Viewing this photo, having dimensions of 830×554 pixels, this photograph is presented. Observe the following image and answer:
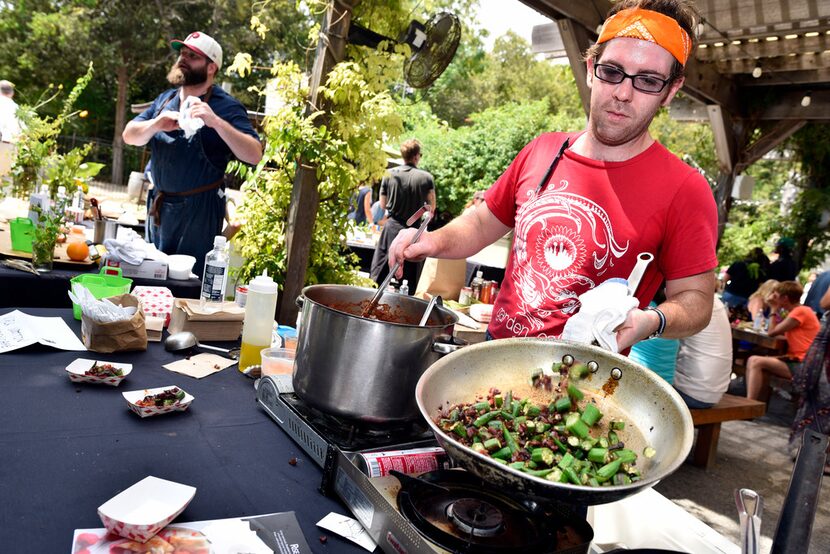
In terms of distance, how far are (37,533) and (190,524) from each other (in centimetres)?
24

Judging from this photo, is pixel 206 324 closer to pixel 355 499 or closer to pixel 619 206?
pixel 355 499

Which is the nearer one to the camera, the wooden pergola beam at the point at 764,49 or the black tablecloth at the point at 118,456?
the black tablecloth at the point at 118,456

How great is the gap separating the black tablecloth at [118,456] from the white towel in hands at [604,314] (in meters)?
0.64

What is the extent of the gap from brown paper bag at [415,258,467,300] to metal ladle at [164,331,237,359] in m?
3.85

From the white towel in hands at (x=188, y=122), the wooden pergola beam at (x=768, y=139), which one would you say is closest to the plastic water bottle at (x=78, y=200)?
the white towel in hands at (x=188, y=122)

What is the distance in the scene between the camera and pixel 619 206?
1663 millimetres

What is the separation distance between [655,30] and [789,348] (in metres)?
5.54

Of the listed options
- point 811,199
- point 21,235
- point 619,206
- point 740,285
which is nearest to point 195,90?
point 21,235

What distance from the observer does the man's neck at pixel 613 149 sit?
68.0 inches

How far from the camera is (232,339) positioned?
2188 millimetres

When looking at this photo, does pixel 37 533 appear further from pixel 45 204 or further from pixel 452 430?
pixel 45 204

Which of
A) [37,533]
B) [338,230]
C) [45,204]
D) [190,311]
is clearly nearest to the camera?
[37,533]

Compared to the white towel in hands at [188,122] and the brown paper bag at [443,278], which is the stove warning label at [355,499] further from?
the brown paper bag at [443,278]

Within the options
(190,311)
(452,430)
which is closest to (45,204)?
(190,311)
